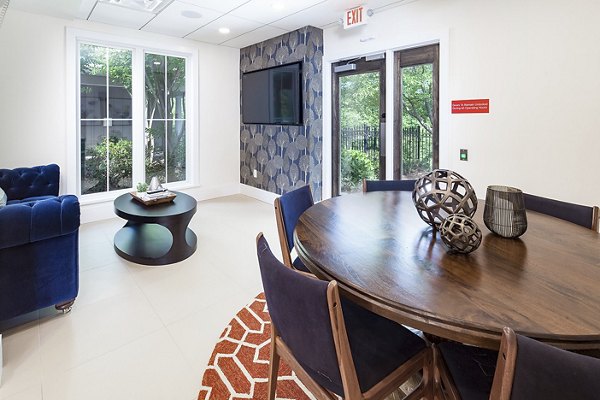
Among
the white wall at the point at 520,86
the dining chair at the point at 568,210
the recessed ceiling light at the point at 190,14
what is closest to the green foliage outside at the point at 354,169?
the white wall at the point at 520,86

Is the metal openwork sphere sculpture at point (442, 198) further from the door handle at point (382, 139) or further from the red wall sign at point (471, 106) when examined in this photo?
the door handle at point (382, 139)

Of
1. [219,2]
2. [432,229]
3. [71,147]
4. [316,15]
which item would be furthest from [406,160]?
[71,147]

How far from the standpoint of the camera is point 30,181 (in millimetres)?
3824

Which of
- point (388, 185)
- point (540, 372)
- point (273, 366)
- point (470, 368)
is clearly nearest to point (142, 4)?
point (388, 185)

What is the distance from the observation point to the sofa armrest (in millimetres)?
1877

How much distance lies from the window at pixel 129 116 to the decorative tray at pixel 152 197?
1.53 m

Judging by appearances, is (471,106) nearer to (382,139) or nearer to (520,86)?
(520,86)

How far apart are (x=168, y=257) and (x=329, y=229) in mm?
2179

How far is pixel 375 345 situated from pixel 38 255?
81.6 inches

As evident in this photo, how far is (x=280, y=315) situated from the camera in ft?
3.68

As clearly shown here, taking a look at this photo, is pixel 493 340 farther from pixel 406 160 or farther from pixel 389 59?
pixel 389 59

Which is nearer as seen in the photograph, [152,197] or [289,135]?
[152,197]

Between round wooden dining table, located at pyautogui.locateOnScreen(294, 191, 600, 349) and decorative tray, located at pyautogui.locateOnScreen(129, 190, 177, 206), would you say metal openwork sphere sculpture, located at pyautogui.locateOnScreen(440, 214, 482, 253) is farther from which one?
A: decorative tray, located at pyautogui.locateOnScreen(129, 190, 177, 206)

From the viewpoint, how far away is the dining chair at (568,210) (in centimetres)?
166
